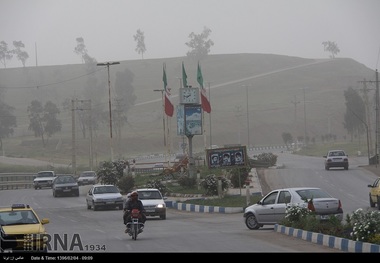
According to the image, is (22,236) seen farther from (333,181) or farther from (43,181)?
(43,181)

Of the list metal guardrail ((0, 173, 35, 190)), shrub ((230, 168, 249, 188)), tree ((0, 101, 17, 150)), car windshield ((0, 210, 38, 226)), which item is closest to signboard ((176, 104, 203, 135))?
shrub ((230, 168, 249, 188))

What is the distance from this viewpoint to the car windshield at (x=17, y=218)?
823 inches

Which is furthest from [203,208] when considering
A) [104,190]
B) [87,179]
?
[87,179]

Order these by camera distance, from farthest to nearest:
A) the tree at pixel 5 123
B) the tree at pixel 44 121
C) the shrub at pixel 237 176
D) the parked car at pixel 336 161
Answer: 1. the tree at pixel 5 123
2. the tree at pixel 44 121
3. the parked car at pixel 336 161
4. the shrub at pixel 237 176

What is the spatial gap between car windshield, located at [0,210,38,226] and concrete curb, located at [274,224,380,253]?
771cm

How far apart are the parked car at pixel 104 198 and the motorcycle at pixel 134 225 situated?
18141 mm

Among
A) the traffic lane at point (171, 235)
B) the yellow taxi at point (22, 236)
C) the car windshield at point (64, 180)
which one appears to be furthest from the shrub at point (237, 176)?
the yellow taxi at point (22, 236)

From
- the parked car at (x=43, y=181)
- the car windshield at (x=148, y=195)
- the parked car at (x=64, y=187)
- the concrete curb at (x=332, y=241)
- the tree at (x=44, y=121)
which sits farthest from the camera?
the tree at (x=44, y=121)

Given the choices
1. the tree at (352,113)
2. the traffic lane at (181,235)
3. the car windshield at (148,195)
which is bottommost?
the traffic lane at (181,235)

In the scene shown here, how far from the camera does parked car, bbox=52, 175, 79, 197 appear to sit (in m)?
59.4

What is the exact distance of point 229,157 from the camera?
4366 centimetres

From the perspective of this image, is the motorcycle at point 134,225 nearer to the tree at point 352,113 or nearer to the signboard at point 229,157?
the signboard at point 229,157

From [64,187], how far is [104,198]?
55.1 ft

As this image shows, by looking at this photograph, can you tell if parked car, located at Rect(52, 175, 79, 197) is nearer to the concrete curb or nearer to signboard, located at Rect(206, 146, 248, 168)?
signboard, located at Rect(206, 146, 248, 168)
